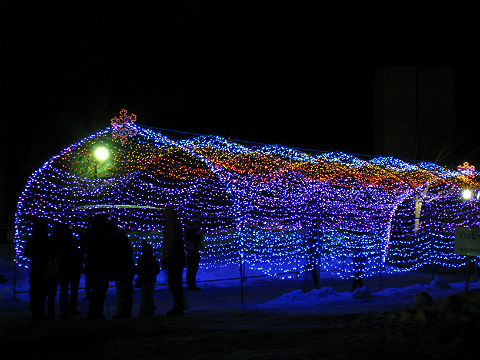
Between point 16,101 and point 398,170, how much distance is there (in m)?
12.9

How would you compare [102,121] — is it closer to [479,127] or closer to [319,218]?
[319,218]

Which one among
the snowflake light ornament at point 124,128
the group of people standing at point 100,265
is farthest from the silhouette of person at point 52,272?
the snowflake light ornament at point 124,128

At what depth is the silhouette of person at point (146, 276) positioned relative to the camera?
10.0 m

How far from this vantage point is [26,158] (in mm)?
22781

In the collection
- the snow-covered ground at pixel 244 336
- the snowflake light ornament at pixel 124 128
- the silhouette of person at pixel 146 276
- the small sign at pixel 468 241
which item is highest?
the snowflake light ornament at pixel 124 128

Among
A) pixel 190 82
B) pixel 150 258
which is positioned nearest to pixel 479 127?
pixel 190 82

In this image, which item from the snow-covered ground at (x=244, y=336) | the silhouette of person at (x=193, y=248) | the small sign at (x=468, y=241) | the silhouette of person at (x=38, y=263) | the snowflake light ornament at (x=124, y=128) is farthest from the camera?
the silhouette of person at (x=193, y=248)

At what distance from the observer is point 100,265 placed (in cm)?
930

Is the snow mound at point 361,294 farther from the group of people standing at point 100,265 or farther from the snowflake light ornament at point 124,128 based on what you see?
the snowflake light ornament at point 124,128

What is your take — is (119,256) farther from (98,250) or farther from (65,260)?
(65,260)

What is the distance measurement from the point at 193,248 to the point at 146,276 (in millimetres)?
5125

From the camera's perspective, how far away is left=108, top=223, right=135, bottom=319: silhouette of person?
936 cm

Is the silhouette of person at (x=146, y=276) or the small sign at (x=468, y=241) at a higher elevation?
the small sign at (x=468, y=241)

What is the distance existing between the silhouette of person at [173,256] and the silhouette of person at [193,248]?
5005 millimetres
